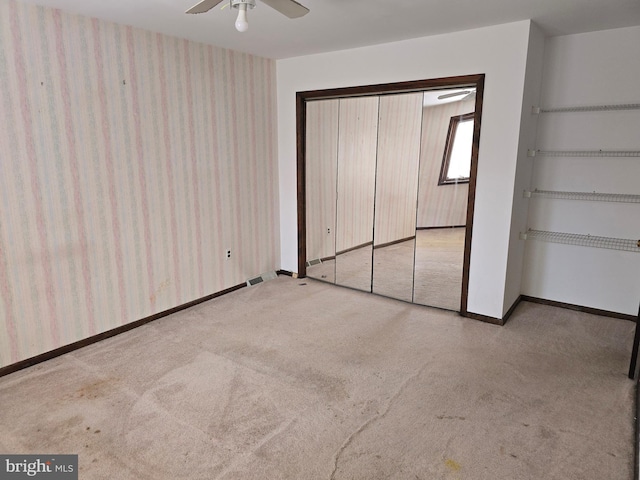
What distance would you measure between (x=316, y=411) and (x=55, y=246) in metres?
2.08

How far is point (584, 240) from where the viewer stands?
3590 millimetres

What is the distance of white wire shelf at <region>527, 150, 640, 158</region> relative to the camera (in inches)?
131

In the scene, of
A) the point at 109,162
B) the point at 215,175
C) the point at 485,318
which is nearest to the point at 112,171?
the point at 109,162

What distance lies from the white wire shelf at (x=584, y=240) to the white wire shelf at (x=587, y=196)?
32 cm

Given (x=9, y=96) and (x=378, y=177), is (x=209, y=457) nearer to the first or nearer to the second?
(x=9, y=96)

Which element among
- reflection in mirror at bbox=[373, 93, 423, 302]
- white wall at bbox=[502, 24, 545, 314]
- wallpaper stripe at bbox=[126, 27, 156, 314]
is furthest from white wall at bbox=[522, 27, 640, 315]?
wallpaper stripe at bbox=[126, 27, 156, 314]

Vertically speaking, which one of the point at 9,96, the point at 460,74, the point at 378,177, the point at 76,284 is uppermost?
the point at 460,74

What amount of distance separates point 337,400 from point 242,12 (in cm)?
216

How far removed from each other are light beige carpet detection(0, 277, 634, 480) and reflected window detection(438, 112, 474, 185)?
48.4 inches

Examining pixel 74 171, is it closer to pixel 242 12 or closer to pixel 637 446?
pixel 242 12

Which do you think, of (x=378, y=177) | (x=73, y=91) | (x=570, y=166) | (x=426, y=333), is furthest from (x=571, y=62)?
(x=73, y=91)

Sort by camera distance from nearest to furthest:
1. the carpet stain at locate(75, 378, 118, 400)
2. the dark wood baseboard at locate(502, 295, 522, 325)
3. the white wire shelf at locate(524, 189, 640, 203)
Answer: the carpet stain at locate(75, 378, 118, 400)
the white wire shelf at locate(524, 189, 640, 203)
the dark wood baseboard at locate(502, 295, 522, 325)

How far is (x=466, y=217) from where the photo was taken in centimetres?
351

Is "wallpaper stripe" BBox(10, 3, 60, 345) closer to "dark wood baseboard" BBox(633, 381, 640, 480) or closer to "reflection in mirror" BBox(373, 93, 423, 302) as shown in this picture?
"reflection in mirror" BBox(373, 93, 423, 302)
